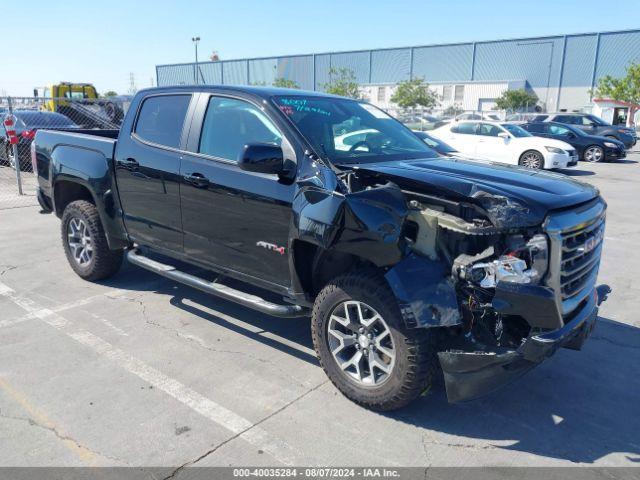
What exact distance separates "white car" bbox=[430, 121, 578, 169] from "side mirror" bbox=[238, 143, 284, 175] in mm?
12766

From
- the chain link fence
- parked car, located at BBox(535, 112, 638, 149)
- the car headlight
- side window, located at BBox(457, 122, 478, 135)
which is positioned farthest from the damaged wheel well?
parked car, located at BBox(535, 112, 638, 149)

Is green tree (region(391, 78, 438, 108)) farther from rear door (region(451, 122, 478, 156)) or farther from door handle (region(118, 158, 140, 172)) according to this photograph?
door handle (region(118, 158, 140, 172))

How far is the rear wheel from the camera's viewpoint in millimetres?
20312

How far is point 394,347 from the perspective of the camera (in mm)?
3221

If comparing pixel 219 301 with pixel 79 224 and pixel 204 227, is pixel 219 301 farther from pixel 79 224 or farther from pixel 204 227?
pixel 79 224

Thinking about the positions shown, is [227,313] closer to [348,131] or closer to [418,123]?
[348,131]

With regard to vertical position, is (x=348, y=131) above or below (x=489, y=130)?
above

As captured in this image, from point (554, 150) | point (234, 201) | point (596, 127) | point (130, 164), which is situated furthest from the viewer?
point (596, 127)

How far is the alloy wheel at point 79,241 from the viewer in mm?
5684

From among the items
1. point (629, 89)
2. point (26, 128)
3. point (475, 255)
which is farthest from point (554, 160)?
point (629, 89)

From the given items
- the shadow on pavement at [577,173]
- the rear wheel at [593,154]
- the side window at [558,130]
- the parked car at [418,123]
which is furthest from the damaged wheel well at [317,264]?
the rear wheel at [593,154]

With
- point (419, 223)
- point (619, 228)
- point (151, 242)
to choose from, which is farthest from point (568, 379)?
point (619, 228)

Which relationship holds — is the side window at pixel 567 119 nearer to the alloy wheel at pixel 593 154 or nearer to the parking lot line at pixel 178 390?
the alloy wheel at pixel 593 154

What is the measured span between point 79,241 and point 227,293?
8.39ft
